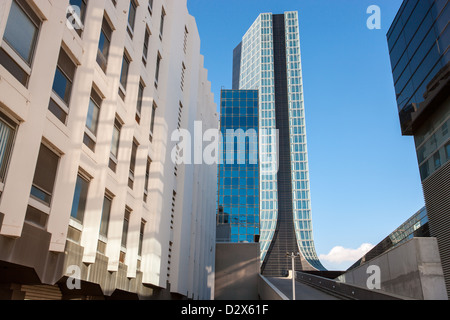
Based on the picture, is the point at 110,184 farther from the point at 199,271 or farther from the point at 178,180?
the point at 199,271

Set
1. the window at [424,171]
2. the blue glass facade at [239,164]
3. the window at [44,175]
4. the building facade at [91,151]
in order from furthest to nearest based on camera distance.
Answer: the blue glass facade at [239,164] → the window at [424,171] → the window at [44,175] → the building facade at [91,151]

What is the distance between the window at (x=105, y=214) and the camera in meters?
13.6

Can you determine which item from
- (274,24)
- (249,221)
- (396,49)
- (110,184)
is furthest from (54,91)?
(274,24)

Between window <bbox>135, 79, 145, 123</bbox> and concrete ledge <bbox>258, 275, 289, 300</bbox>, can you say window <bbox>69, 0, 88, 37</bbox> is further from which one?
concrete ledge <bbox>258, 275, 289, 300</bbox>

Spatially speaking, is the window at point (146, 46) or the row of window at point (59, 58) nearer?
the row of window at point (59, 58)

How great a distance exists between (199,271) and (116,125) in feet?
63.1

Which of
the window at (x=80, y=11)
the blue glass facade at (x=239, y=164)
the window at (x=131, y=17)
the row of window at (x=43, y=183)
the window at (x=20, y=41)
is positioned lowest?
the row of window at (x=43, y=183)

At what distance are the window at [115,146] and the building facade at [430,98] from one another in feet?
54.7

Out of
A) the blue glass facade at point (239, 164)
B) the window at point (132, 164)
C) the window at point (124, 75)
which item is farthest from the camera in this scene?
the blue glass facade at point (239, 164)

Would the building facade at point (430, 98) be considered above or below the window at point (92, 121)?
above

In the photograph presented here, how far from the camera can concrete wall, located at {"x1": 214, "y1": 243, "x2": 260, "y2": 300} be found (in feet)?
144

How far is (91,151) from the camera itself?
41.0 ft

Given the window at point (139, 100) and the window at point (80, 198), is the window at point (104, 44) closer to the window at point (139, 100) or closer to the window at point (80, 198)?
the window at point (139, 100)

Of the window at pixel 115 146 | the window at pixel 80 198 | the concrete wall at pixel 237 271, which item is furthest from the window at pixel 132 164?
the concrete wall at pixel 237 271
